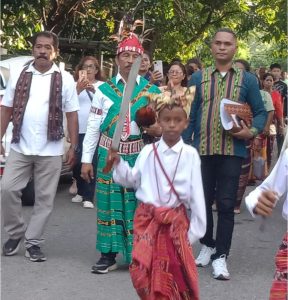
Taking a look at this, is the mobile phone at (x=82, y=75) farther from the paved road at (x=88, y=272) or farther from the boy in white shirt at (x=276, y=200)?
the boy in white shirt at (x=276, y=200)

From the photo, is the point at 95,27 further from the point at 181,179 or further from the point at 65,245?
the point at 181,179

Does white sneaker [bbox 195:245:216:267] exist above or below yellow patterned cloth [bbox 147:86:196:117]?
below

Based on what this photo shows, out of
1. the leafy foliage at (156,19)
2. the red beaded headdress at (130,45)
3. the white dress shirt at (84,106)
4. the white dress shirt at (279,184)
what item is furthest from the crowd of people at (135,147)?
the leafy foliage at (156,19)

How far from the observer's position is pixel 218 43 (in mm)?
6277

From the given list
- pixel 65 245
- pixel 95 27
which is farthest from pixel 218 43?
pixel 95 27

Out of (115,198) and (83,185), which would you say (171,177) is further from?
(83,185)

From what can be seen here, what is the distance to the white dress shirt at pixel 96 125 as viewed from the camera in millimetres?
6195

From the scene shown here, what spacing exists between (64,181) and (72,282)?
5.40 metres

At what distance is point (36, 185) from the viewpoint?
6.82 metres

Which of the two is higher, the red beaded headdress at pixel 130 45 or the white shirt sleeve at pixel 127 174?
the red beaded headdress at pixel 130 45

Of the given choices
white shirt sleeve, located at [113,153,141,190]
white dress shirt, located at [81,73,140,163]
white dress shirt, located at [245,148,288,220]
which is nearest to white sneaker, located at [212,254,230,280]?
white dress shirt, located at [81,73,140,163]

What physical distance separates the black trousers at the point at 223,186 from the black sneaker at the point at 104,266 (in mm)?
840

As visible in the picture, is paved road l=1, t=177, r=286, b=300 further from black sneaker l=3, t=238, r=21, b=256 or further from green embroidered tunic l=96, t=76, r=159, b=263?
green embroidered tunic l=96, t=76, r=159, b=263

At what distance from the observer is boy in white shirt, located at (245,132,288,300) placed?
3865 mm
